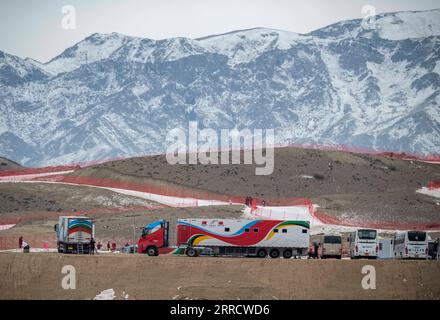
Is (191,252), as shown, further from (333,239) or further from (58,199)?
(58,199)

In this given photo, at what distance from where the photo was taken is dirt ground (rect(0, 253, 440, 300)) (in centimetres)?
7912

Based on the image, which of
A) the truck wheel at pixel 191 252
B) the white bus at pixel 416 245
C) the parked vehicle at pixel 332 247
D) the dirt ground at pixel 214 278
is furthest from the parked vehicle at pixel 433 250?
the truck wheel at pixel 191 252

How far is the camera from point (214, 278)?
81.0m

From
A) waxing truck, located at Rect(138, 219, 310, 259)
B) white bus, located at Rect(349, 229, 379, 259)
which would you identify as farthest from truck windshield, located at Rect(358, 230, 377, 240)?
waxing truck, located at Rect(138, 219, 310, 259)

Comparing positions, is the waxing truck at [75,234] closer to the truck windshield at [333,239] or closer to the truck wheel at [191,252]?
the truck wheel at [191,252]

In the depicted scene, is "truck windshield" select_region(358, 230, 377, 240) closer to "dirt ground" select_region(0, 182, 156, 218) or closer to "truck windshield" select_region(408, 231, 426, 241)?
"truck windshield" select_region(408, 231, 426, 241)

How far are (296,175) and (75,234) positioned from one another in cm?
8043

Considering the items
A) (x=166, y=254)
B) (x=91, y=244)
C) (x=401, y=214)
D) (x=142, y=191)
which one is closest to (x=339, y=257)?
(x=166, y=254)

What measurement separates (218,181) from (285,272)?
86713 mm

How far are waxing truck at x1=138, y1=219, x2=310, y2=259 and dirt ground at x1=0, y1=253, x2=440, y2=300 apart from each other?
512 cm

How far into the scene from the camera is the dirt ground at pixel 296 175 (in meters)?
161

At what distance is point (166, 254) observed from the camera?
300 ft

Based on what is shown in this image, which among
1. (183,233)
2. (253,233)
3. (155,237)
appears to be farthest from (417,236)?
(155,237)
